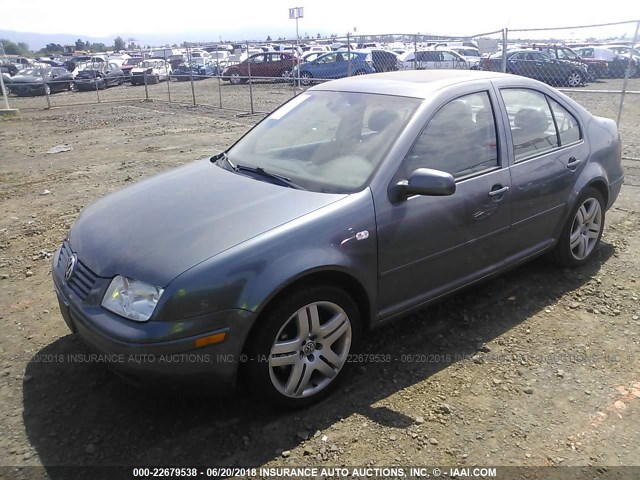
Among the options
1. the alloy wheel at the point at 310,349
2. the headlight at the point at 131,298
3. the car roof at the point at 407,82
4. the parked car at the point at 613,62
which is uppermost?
the parked car at the point at 613,62

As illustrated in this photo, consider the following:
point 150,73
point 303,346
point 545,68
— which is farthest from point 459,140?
point 150,73

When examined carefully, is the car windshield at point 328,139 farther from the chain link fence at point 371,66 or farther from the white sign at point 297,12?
the white sign at point 297,12

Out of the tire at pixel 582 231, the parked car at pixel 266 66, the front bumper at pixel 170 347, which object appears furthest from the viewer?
the parked car at pixel 266 66

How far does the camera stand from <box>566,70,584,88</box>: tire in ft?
52.2

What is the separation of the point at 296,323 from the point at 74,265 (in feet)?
4.24

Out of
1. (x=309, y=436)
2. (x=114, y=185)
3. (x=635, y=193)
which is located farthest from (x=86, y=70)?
(x=309, y=436)

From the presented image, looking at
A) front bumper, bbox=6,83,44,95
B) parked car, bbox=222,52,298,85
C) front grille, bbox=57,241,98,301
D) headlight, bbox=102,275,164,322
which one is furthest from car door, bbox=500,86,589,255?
front bumper, bbox=6,83,44,95

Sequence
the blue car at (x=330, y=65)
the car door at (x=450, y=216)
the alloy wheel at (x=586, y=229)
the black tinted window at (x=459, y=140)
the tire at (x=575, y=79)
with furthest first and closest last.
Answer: the blue car at (x=330, y=65), the tire at (x=575, y=79), the alloy wheel at (x=586, y=229), the black tinted window at (x=459, y=140), the car door at (x=450, y=216)

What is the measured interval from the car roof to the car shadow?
65.0 inches

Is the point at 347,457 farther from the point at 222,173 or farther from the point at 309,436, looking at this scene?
the point at 222,173

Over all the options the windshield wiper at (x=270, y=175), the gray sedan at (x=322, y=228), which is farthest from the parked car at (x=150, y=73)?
the gray sedan at (x=322, y=228)

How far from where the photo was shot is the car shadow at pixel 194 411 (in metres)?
2.71

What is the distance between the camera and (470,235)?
3.54 metres

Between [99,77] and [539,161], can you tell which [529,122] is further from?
[99,77]
